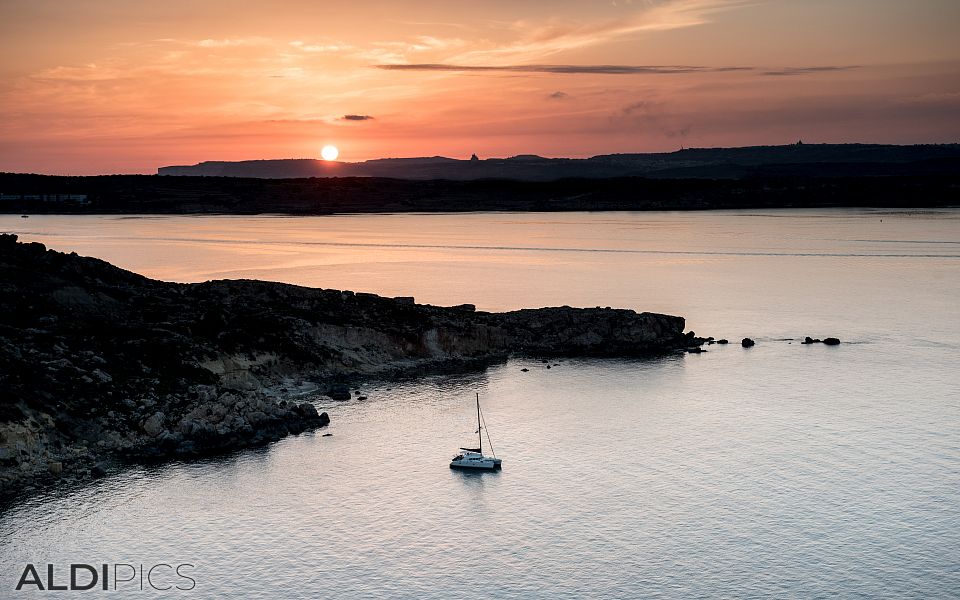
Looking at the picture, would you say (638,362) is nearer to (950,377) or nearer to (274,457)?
(950,377)

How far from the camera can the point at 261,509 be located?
48188 mm

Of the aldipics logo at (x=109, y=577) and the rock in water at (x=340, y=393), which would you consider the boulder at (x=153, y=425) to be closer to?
the rock in water at (x=340, y=393)

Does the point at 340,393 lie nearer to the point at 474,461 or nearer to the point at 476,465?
the point at 474,461

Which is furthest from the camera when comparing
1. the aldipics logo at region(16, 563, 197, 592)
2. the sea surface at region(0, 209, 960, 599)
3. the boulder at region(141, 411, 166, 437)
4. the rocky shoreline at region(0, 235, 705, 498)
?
the boulder at region(141, 411, 166, 437)

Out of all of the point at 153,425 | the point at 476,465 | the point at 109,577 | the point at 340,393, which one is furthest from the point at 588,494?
the point at 153,425

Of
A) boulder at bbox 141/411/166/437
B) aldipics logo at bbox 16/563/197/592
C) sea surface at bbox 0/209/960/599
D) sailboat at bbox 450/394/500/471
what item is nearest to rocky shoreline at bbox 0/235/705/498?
boulder at bbox 141/411/166/437

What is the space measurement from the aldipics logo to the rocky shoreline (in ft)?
29.4

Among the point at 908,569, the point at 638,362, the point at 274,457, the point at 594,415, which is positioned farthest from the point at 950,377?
the point at 274,457

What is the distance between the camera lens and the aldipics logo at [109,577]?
39.7 m

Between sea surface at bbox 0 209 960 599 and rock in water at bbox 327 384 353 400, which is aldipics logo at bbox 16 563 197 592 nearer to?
sea surface at bbox 0 209 960 599

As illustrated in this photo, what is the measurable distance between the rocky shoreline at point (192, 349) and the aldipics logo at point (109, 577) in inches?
352

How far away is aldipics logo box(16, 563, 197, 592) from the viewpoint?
39719 mm

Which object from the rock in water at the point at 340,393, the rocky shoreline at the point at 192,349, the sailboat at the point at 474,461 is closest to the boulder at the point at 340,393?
the rock in water at the point at 340,393

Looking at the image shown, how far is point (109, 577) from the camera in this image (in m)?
40.7
